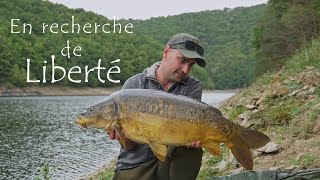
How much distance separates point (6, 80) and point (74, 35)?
3517 centimetres

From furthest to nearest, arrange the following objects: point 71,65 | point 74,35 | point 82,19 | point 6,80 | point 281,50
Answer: point 82,19
point 74,35
point 71,65
point 6,80
point 281,50

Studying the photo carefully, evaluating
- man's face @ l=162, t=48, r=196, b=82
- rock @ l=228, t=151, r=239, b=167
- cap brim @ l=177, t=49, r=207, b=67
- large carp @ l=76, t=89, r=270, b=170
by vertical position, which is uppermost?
cap brim @ l=177, t=49, r=207, b=67

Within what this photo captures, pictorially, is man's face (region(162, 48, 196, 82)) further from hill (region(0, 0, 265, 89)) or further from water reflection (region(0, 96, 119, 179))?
hill (region(0, 0, 265, 89))

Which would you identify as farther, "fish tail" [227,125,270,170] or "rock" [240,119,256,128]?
"rock" [240,119,256,128]

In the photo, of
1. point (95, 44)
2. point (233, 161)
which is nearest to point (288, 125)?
point (233, 161)

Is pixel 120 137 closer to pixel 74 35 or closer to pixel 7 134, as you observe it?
pixel 7 134

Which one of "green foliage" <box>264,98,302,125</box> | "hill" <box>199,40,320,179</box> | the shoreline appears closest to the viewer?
"hill" <box>199,40,320,179</box>

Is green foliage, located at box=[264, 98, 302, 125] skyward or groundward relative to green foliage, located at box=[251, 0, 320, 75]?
groundward

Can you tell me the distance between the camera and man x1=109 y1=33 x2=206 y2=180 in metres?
4.46

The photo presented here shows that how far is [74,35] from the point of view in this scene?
13175 centimetres

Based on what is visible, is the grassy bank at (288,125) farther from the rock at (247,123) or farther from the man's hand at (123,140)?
the man's hand at (123,140)

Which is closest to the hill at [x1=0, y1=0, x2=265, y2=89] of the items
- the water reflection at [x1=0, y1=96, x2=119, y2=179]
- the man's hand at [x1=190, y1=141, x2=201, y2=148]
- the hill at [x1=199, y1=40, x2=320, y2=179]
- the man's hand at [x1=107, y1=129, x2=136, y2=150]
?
the water reflection at [x1=0, y1=96, x2=119, y2=179]

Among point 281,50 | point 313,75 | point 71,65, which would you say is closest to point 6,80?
point 71,65

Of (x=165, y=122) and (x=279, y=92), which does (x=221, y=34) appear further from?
(x=165, y=122)
